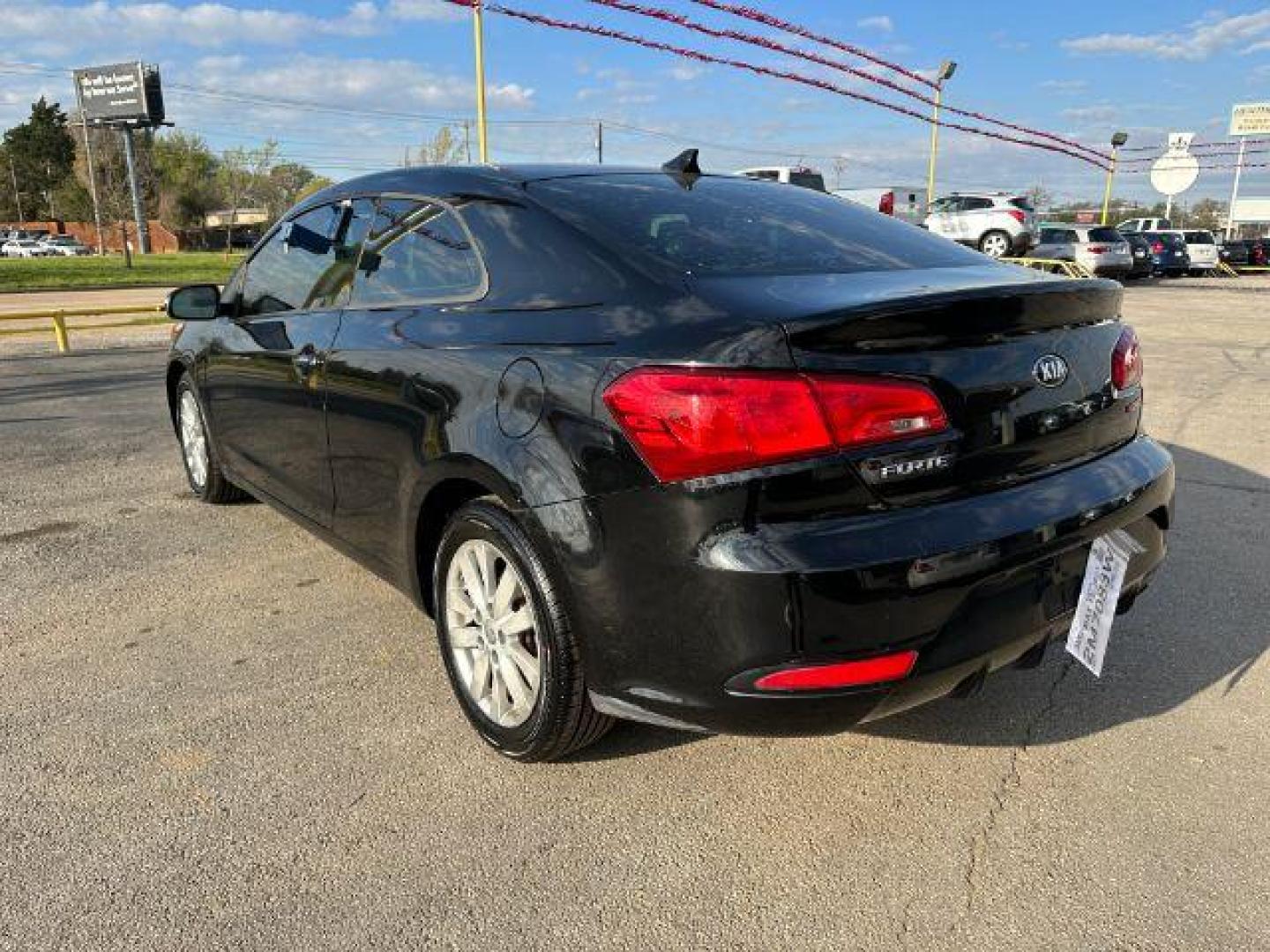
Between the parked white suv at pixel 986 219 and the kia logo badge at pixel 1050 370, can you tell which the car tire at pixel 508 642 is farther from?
the parked white suv at pixel 986 219

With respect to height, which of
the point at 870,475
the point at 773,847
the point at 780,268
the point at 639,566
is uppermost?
the point at 780,268

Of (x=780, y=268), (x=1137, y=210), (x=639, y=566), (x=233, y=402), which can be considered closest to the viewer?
(x=639, y=566)

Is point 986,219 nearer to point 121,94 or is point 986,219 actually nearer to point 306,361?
point 306,361

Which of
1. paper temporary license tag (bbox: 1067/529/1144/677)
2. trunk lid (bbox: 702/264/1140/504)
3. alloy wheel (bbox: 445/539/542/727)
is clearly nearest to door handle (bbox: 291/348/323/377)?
alloy wheel (bbox: 445/539/542/727)

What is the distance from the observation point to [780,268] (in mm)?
2549

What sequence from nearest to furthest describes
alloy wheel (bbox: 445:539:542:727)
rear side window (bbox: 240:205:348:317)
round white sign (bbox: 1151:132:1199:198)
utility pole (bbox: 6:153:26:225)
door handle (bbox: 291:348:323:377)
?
alloy wheel (bbox: 445:539:542:727), door handle (bbox: 291:348:323:377), rear side window (bbox: 240:205:348:317), round white sign (bbox: 1151:132:1199:198), utility pole (bbox: 6:153:26:225)

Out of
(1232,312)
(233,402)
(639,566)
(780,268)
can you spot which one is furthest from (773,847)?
(1232,312)

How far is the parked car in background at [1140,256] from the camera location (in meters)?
28.5

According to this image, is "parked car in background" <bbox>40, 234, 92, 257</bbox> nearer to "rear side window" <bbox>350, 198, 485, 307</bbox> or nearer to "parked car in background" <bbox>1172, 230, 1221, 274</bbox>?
"parked car in background" <bbox>1172, 230, 1221, 274</bbox>

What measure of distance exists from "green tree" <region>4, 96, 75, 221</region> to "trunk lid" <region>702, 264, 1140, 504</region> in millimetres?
104988

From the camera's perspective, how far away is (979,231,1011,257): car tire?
77.4ft

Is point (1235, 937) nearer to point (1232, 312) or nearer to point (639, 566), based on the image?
point (639, 566)

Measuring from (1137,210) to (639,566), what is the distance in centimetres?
10186

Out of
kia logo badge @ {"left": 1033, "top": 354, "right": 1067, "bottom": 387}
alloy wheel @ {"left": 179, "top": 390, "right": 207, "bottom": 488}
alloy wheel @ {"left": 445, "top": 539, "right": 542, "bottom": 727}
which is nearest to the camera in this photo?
kia logo badge @ {"left": 1033, "top": 354, "right": 1067, "bottom": 387}
